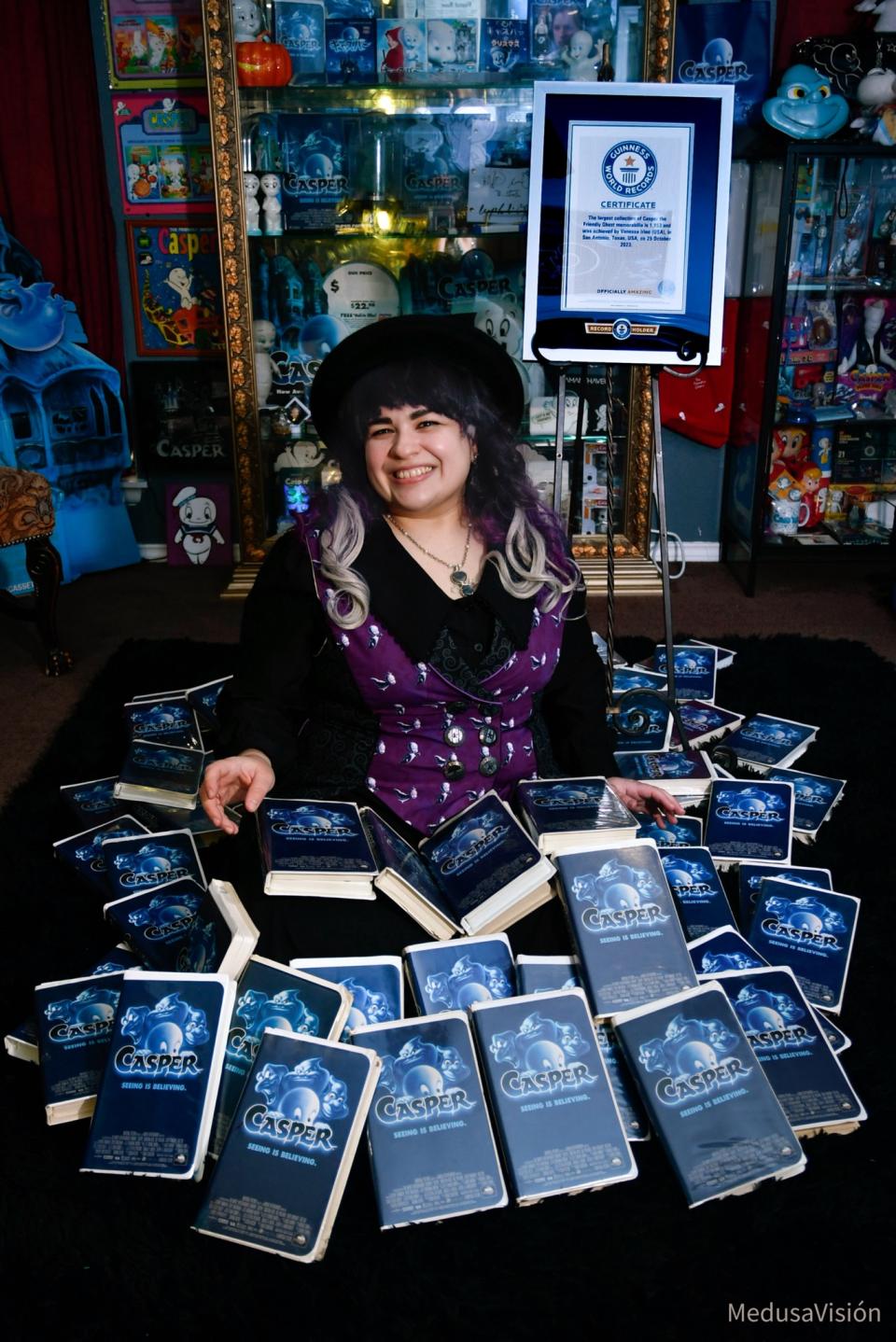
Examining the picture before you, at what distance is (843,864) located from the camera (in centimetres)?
229

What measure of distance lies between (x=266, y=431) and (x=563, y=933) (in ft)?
9.16

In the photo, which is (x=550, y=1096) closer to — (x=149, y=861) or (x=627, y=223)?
(x=149, y=861)

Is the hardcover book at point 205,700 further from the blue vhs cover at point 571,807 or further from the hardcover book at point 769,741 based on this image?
the hardcover book at point 769,741

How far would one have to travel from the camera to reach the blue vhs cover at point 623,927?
1598 mm

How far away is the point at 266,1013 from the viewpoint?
5.07 ft

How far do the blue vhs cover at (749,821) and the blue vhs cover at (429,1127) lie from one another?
87 cm

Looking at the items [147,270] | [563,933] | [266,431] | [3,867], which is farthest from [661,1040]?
[147,270]

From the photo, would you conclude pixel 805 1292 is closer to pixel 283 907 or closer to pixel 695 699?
pixel 283 907

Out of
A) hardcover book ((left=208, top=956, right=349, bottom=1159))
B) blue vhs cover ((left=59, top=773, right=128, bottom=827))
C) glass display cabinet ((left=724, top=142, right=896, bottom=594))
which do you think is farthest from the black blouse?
glass display cabinet ((left=724, top=142, right=896, bottom=594))

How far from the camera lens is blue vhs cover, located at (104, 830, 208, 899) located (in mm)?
2104

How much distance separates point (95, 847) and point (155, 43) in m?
3.01

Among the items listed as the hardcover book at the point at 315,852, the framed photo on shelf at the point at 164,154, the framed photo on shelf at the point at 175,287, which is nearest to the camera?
the hardcover book at the point at 315,852

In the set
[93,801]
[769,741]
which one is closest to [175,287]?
[93,801]

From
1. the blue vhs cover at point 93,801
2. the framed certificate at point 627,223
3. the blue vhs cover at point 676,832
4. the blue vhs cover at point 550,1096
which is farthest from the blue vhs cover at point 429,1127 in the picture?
the framed certificate at point 627,223
